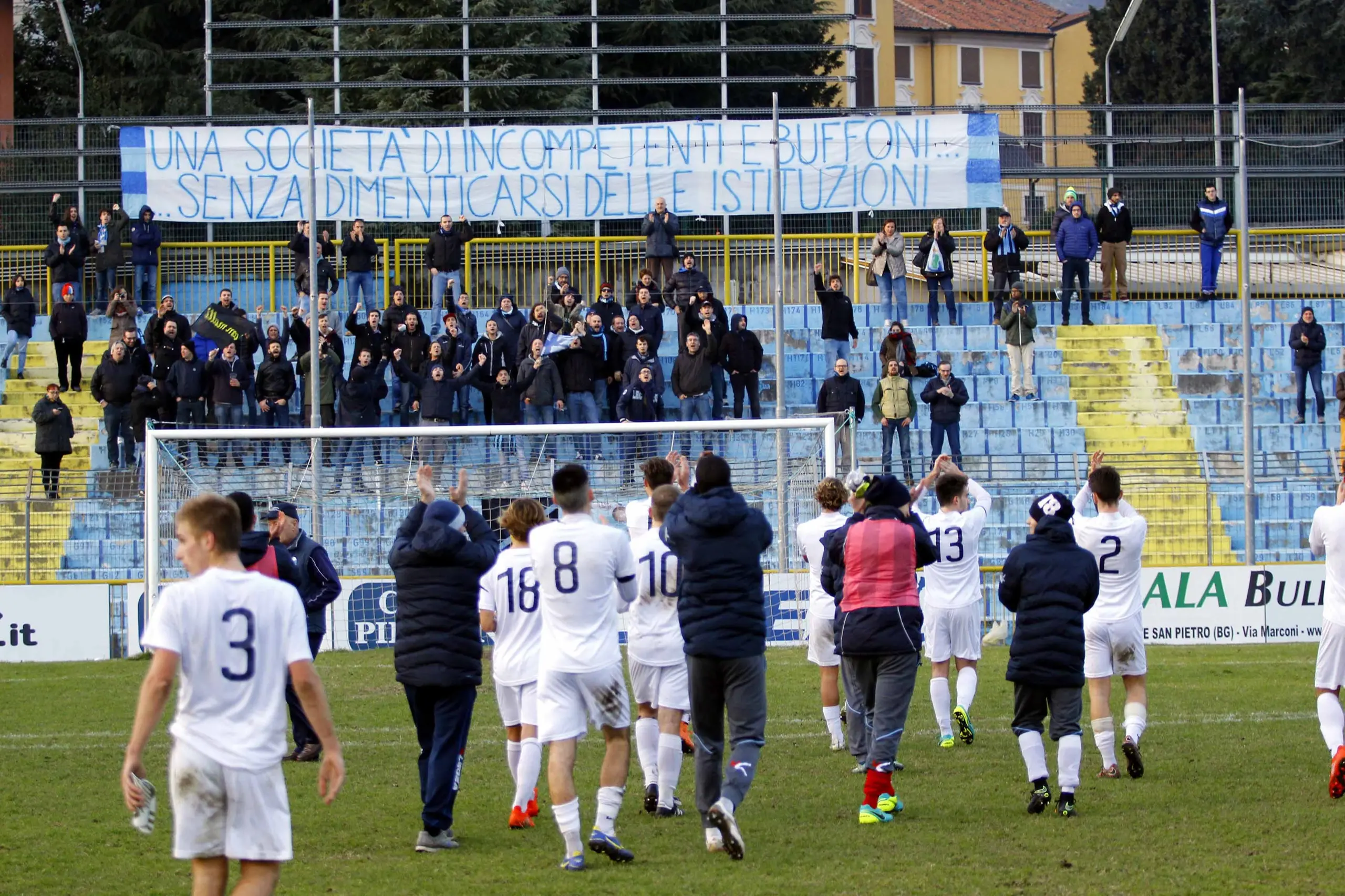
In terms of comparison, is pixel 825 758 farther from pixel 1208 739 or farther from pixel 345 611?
pixel 345 611

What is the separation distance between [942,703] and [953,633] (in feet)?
1.69

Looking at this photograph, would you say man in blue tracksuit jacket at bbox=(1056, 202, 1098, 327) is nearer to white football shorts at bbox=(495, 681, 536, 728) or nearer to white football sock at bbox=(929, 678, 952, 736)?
white football sock at bbox=(929, 678, 952, 736)

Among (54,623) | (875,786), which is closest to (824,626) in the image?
(875,786)

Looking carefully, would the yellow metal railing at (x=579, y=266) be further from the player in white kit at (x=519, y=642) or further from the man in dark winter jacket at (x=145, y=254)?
the player in white kit at (x=519, y=642)

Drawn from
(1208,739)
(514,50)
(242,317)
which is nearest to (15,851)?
(1208,739)

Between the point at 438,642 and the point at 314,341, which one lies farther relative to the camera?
the point at 314,341

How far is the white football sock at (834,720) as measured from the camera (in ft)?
40.2

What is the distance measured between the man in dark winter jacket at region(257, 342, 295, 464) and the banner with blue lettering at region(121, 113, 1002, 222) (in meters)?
4.86

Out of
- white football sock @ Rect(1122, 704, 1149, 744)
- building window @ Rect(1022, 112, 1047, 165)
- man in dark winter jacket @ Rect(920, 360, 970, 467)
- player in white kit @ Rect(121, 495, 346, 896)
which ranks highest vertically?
building window @ Rect(1022, 112, 1047, 165)

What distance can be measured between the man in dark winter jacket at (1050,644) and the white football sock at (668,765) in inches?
76.7

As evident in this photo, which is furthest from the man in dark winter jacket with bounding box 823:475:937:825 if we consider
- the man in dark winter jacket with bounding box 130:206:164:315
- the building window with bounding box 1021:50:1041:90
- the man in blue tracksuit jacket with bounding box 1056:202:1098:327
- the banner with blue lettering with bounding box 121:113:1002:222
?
the building window with bounding box 1021:50:1041:90

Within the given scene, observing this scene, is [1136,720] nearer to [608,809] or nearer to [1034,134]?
[608,809]

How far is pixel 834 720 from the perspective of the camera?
1227 centimetres

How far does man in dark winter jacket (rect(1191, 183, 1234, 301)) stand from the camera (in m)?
28.8
